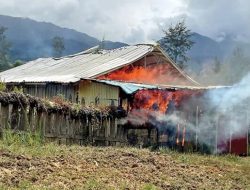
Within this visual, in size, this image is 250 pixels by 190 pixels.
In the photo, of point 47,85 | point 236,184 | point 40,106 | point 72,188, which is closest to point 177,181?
point 236,184

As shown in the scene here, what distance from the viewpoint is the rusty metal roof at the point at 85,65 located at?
75.4ft

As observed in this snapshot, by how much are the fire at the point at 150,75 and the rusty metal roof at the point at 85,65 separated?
13.8 inches

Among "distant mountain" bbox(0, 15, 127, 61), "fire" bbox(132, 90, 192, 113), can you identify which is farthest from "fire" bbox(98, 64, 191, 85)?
"distant mountain" bbox(0, 15, 127, 61)

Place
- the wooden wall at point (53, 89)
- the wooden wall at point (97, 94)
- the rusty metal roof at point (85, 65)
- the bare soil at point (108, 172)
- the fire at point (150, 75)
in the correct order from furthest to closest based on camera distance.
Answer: the fire at point (150, 75) < the rusty metal roof at point (85, 65) < the wooden wall at point (53, 89) < the wooden wall at point (97, 94) < the bare soil at point (108, 172)

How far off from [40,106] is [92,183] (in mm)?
5986

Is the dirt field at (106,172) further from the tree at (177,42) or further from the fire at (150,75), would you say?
the tree at (177,42)

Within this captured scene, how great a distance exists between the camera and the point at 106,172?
8.78m

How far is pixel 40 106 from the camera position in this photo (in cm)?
1325

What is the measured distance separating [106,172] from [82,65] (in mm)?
17347

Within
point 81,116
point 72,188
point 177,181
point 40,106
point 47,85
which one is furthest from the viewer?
point 47,85

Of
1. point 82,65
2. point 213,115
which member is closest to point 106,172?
point 213,115

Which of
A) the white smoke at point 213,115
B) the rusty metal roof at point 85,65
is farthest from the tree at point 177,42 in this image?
the white smoke at point 213,115

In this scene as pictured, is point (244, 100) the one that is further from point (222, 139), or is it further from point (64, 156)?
point (64, 156)

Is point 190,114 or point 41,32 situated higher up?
point 41,32
